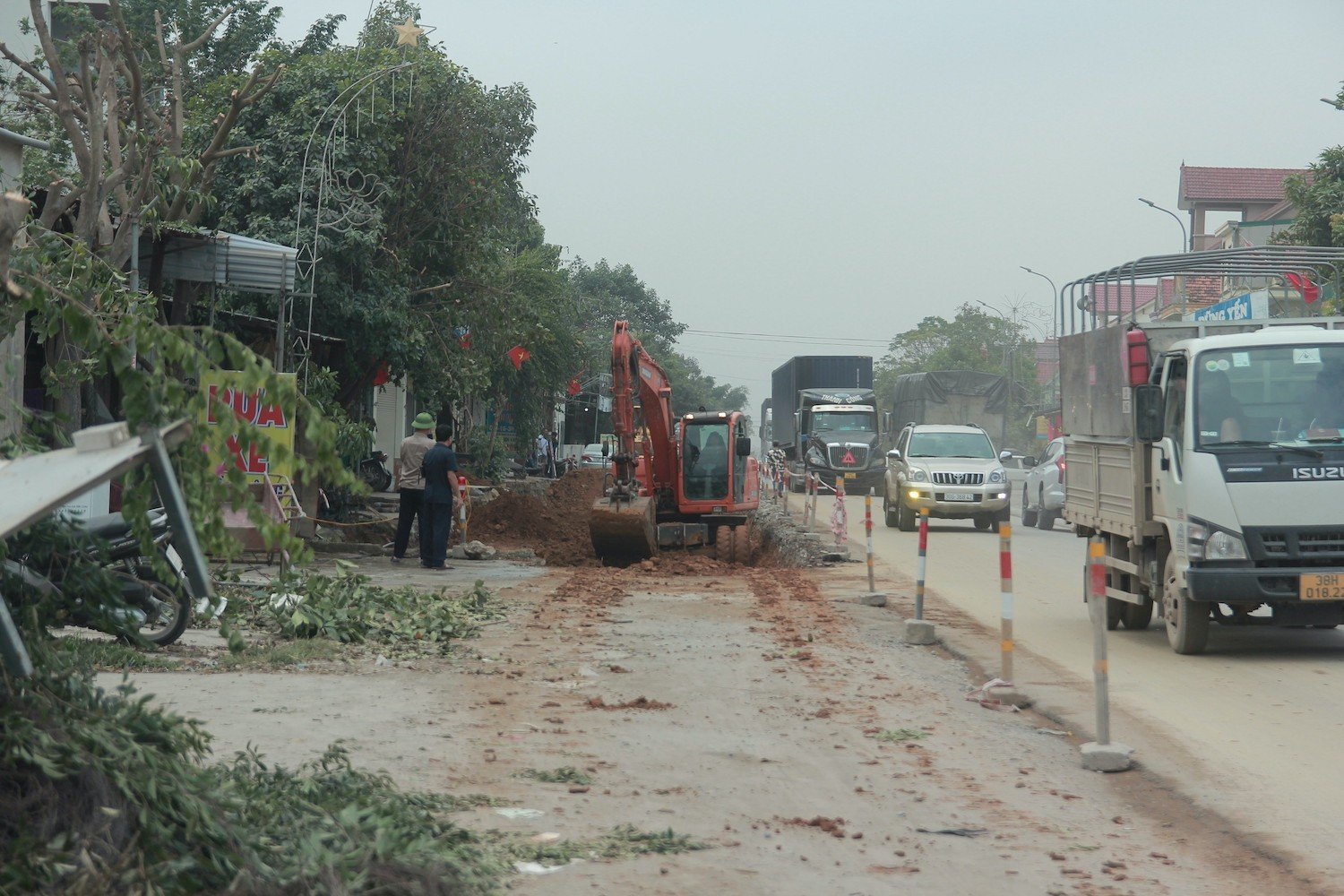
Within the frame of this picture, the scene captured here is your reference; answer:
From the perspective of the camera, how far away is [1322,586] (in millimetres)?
10055

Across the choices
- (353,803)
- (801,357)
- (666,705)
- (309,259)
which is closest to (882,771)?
(666,705)

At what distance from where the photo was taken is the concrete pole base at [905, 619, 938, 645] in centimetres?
1167

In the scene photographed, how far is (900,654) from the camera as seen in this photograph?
433 inches

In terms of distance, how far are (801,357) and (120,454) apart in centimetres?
4447

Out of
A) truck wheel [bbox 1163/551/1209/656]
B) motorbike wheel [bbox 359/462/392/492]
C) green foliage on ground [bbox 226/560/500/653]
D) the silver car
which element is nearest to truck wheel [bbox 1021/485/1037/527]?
the silver car

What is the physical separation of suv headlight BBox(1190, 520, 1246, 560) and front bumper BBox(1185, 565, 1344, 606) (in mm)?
91

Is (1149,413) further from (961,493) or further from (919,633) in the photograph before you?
(961,493)

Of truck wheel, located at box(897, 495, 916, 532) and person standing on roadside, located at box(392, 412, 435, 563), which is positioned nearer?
person standing on roadside, located at box(392, 412, 435, 563)

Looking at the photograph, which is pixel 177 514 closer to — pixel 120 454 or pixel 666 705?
pixel 120 454

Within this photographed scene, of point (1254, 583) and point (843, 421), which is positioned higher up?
point (843, 421)

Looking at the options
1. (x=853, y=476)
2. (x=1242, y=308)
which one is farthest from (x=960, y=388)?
(x=1242, y=308)

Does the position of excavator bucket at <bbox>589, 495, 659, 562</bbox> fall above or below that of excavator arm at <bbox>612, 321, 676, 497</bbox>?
below

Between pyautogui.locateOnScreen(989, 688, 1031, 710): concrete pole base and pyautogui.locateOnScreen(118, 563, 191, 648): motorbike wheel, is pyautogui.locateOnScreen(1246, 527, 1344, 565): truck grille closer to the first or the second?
pyautogui.locateOnScreen(989, 688, 1031, 710): concrete pole base

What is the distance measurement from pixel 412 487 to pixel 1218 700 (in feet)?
34.5
